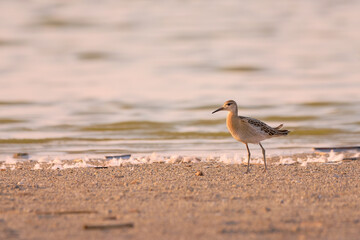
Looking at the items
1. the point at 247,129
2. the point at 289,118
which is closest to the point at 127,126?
the point at 289,118

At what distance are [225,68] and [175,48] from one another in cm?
439

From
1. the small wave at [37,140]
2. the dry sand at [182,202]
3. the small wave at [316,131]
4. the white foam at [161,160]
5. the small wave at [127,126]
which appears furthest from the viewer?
the small wave at [127,126]

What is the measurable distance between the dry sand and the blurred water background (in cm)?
314

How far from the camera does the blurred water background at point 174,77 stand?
13.3m

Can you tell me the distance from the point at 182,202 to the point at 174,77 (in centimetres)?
1580

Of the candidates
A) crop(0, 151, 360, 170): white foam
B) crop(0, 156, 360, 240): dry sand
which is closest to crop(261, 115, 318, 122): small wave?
crop(0, 151, 360, 170): white foam

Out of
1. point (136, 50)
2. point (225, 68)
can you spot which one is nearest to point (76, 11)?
point (136, 50)

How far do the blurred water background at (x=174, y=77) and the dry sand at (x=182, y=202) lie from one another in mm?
3137

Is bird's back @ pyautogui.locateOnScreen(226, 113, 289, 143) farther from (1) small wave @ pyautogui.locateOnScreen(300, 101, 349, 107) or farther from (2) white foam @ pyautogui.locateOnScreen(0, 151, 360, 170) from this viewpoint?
(1) small wave @ pyautogui.locateOnScreen(300, 101, 349, 107)

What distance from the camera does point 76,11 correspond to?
33.2 meters

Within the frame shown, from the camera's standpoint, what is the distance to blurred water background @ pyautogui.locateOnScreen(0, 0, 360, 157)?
1328 centimetres

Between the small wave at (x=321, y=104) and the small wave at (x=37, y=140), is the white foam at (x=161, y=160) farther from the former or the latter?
the small wave at (x=321, y=104)

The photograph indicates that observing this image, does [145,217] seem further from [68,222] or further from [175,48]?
[175,48]

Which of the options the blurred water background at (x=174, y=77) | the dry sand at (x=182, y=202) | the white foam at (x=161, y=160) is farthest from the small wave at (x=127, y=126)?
the dry sand at (x=182, y=202)
